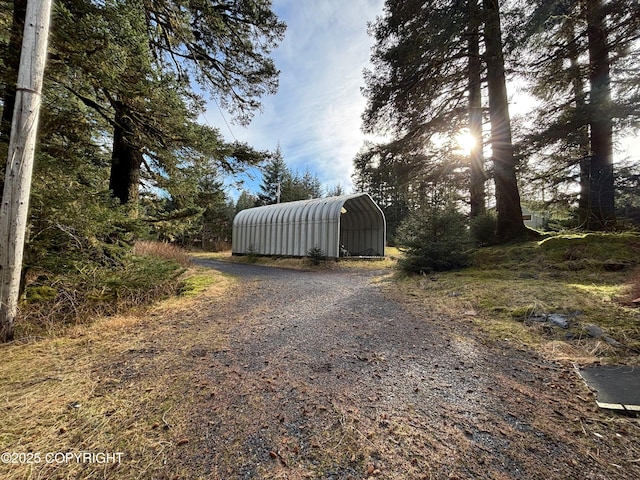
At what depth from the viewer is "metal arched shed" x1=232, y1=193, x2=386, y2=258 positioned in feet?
40.8

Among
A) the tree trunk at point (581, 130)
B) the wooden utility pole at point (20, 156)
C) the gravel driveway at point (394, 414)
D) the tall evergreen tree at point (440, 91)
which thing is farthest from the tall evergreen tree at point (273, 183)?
the gravel driveway at point (394, 414)

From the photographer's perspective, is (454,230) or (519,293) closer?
(519,293)

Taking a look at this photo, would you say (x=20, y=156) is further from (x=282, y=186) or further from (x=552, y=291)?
(x=282, y=186)

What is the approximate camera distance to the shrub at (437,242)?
266 inches

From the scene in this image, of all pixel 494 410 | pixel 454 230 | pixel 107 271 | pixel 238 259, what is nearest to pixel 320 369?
pixel 494 410

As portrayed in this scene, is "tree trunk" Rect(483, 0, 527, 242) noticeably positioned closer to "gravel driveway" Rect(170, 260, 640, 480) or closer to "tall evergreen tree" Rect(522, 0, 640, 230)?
"tall evergreen tree" Rect(522, 0, 640, 230)

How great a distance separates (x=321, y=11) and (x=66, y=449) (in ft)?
31.4

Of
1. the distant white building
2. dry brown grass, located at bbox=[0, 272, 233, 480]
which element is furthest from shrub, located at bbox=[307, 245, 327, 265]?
dry brown grass, located at bbox=[0, 272, 233, 480]

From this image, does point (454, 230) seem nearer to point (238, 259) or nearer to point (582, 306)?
point (582, 306)

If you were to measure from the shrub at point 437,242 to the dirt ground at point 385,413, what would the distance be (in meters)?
3.87

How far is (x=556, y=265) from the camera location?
225 inches

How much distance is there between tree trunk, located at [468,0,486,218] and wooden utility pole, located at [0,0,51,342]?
8036 millimetres

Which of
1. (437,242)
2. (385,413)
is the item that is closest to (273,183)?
(437,242)

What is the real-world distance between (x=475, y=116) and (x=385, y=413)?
430 inches
